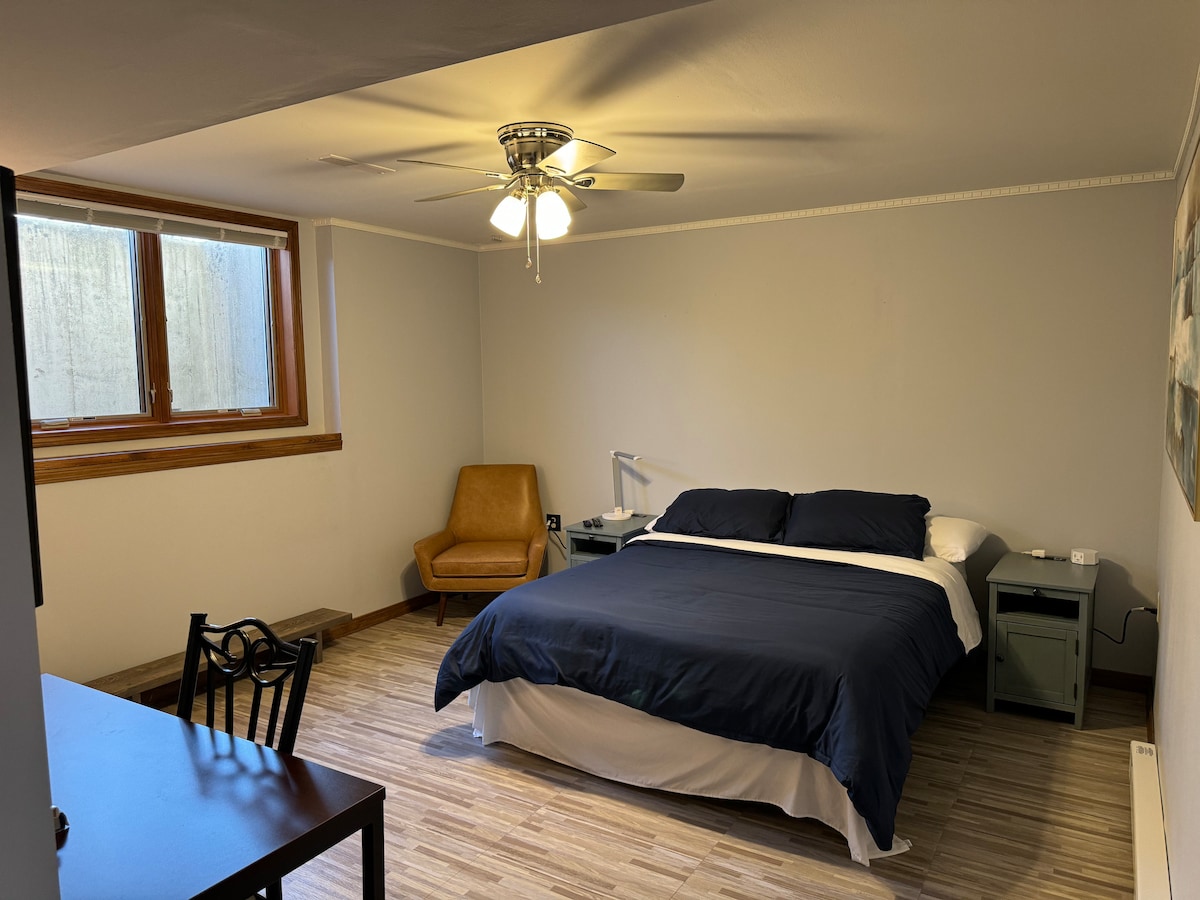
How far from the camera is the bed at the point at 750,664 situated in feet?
8.58

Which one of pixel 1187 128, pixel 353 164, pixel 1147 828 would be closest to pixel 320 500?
pixel 353 164

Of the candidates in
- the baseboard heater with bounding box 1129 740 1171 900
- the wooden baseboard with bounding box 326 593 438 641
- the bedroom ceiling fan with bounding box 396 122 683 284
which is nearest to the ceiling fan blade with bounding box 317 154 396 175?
the bedroom ceiling fan with bounding box 396 122 683 284

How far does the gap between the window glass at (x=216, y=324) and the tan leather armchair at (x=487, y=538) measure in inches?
53.6

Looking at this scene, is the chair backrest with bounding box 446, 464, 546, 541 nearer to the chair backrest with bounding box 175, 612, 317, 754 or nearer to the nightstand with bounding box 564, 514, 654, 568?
the nightstand with bounding box 564, 514, 654, 568

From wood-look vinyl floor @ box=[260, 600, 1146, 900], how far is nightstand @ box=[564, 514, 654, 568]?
1366mm

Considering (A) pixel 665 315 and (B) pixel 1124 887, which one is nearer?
(B) pixel 1124 887

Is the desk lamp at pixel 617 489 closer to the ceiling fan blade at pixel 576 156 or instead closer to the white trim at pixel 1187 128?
the ceiling fan blade at pixel 576 156

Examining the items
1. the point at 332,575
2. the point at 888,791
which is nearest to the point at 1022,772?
the point at 888,791

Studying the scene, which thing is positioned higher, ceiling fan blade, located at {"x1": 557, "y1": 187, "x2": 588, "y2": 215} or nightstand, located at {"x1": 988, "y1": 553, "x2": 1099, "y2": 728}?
ceiling fan blade, located at {"x1": 557, "y1": 187, "x2": 588, "y2": 215}

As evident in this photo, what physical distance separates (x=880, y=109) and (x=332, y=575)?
369 cm

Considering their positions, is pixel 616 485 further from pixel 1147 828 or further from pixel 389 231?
pixel 1147 828

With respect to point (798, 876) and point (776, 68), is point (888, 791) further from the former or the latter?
point (776, 68)

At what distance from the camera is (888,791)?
2.49 metres

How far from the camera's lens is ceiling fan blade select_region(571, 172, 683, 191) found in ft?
9.80
